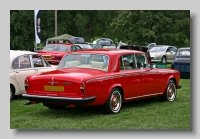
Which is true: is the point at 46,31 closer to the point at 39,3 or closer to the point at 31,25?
the point at 31,25

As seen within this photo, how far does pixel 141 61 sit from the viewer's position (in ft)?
35.4

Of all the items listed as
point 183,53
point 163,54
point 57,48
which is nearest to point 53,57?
point 57,48

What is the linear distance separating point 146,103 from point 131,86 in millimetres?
1455

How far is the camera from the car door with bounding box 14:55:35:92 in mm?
11391

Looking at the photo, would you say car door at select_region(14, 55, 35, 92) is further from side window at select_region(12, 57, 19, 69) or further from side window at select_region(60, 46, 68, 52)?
side window at select_region(60, 46, 68, 52)

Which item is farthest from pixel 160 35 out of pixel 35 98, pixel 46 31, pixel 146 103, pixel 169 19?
pixel 35 98

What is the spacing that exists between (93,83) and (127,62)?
169 cm

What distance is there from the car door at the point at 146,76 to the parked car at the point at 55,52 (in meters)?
8.04

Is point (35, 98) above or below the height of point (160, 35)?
below

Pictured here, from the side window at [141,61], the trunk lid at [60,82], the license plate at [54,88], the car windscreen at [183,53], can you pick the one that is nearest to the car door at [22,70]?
the trunk lid at [60,82]

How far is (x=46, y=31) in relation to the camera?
43.8 metres

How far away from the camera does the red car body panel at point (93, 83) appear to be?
340 inches

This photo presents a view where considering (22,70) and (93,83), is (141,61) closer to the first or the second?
(93,83)

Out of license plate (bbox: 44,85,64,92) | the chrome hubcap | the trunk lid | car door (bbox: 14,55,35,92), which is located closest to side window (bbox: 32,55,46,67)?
car door (bbox: 14,55,35,92)
